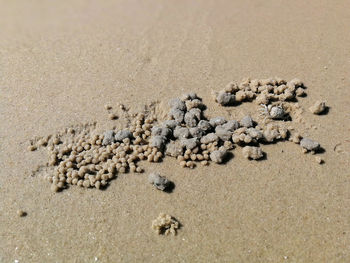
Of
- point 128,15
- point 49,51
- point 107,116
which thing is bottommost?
point 107,116

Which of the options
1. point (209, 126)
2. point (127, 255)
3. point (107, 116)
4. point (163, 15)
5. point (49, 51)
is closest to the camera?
point (127, 255)

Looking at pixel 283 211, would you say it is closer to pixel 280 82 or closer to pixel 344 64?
pixel 280 82

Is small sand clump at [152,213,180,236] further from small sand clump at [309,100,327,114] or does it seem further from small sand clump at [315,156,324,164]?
small sand clump at [309,100,327,114]

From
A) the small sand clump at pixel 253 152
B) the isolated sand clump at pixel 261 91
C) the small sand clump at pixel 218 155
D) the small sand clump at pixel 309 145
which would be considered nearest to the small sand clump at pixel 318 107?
the isolated sand clump at pixel 261 91

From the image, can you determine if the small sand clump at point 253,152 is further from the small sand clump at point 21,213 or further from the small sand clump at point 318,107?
the small sand clump at point 21,213

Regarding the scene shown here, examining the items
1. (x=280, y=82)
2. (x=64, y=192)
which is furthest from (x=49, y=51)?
(x=280, y=82)

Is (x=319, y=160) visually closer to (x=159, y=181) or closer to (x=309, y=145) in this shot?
(x=309, y=145)

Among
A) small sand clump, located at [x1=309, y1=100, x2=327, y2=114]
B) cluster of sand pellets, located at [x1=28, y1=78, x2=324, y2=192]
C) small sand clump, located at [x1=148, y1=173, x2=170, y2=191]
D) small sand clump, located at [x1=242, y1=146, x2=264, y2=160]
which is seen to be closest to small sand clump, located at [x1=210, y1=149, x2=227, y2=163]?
cluster of sand pellets, located at [x1=28, y1=78, x2=324, y2=192]

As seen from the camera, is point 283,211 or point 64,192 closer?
point 283,211
